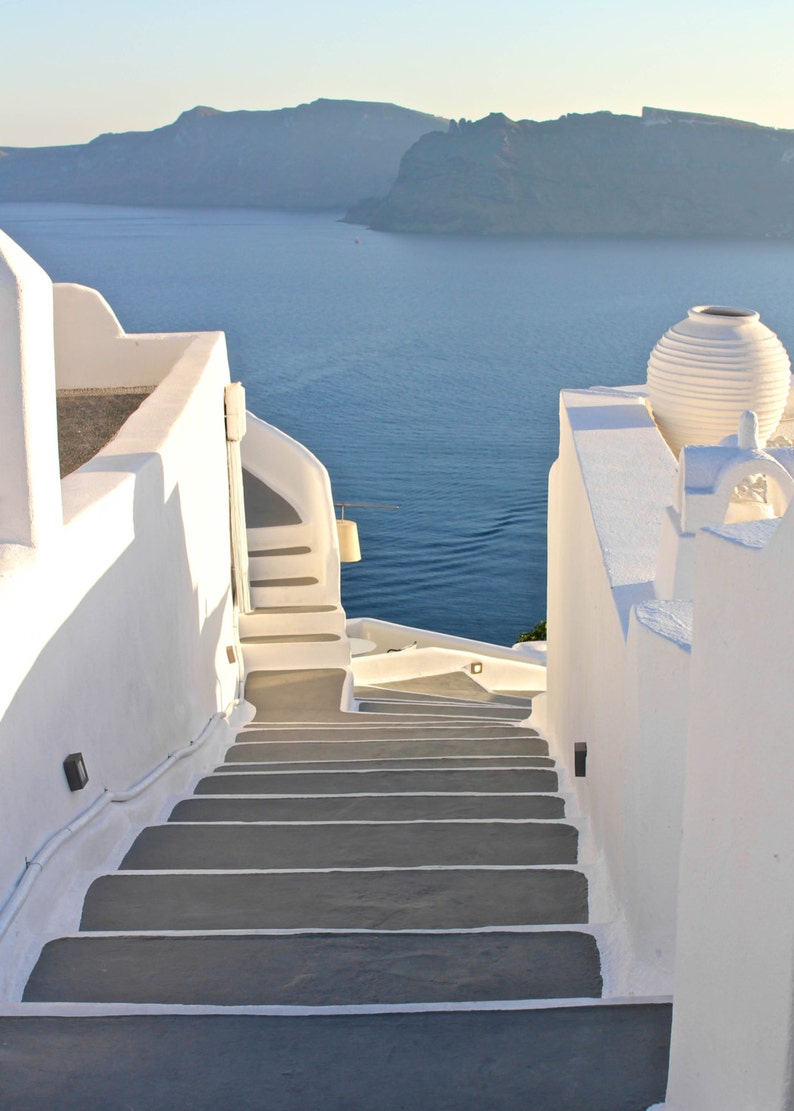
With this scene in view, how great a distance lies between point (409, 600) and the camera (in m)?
30.9

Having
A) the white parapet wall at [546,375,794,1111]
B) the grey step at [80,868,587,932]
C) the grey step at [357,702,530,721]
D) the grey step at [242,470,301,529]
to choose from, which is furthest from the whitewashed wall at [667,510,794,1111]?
the grey step at [242,470,301,529]

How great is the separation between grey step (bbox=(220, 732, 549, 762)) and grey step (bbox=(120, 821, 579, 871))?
186 centimetres

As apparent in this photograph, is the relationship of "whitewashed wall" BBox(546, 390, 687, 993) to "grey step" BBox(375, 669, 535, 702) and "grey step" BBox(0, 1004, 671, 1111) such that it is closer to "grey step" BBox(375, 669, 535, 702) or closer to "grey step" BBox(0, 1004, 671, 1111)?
"grey step" BBox(0, 1004, 671, 1111)

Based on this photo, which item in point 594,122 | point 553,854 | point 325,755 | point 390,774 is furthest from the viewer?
point 594,122

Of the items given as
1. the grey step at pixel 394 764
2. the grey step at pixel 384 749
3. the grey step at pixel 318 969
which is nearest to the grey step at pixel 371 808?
the grey step at pixel 394 764

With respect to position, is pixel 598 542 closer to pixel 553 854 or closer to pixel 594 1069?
pixel 553 854

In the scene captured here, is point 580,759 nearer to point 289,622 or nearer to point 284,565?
point 289,622

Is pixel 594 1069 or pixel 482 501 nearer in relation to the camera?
pixel 594 1069

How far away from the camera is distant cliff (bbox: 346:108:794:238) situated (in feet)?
438

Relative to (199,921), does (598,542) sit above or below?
above

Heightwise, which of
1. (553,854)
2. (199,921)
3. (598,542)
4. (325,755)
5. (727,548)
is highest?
(727,548)

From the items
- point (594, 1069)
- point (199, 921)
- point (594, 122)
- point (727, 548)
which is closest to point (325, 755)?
point (199, 921)

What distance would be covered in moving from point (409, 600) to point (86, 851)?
88.8 feet

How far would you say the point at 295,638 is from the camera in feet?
32.8
